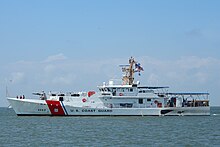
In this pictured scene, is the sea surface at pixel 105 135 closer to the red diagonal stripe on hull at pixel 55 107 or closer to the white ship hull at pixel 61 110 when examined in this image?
the red diagonal stripe on hull at pixel 55 107

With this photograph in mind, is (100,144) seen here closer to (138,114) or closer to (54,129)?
(54,129)

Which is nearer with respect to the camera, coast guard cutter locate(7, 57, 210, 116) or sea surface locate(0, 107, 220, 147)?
sea surface locate(0, 107, 220, 147)

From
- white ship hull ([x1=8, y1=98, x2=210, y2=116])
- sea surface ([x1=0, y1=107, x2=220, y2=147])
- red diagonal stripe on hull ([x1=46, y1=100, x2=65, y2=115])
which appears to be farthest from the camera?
white ship hull ([x1=8, y1=98, x2=210, y2=116])


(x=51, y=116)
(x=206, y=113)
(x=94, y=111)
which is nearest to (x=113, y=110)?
(x=94, y=111)

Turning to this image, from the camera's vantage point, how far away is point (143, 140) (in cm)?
3462

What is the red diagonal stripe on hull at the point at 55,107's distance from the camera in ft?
187

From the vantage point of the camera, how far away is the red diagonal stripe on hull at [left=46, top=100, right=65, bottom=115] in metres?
57.0

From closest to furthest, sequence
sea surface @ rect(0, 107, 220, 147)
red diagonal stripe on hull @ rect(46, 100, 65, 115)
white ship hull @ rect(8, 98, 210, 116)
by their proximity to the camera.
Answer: sea surface @ rect(0, 107, 220, 147), red diagonal stripe on hull @ rect(46, 100, 65, 115), white ship hull @ rect(8, 98, 210, 116)

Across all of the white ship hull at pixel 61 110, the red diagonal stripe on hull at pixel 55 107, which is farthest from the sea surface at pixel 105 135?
the white ship hull at pixel 61 110

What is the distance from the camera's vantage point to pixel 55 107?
57.2 meters

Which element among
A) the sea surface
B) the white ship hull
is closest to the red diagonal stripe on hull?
the white ship hull

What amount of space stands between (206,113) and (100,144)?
3344 centimetres

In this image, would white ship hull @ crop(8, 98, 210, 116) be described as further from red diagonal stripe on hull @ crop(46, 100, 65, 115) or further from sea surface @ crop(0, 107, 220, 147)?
sea surface @ crop(0, 107, 220, 147)

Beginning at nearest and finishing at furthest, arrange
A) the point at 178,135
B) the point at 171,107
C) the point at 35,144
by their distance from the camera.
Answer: the point at 35,144, the point at 178,135, the point at 171,107
